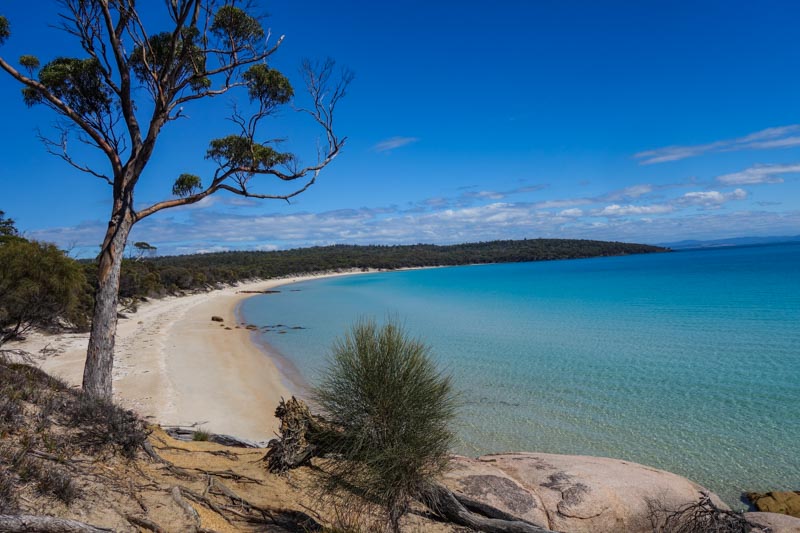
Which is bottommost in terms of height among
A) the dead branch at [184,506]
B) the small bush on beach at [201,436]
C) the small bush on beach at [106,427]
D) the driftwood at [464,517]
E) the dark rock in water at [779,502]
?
the dark rock in water at [779,502]

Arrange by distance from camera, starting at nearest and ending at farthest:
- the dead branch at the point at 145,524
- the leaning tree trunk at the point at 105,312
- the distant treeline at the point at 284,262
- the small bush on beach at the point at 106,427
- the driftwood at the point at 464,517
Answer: the dead branch at the point at 145,524
the driftwood at the point at 464,517
the small bush on beach at the point at 106,427
the leaning tree trunk at the point at 105,312
the distant treeline at the point at 284,262

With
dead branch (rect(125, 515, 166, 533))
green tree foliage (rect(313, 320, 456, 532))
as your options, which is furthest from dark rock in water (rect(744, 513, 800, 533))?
dead branch (rect(125, 515, 166, 533))

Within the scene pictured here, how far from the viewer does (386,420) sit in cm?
467

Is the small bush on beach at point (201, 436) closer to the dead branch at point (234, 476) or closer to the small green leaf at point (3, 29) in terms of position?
the dead branch at point (234, 476)

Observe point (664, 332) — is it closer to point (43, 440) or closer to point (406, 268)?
point (43, 440)

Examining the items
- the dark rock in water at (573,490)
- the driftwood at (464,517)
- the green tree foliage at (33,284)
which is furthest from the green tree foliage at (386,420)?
the green tree foliage at (33,284)

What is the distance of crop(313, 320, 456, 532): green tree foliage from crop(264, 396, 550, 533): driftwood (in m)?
0.28

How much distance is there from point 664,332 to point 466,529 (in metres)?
21.8

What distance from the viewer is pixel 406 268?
14325cm

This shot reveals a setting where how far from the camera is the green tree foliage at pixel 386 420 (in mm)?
4539

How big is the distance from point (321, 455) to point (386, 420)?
4.44 feet

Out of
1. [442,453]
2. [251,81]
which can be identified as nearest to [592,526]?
[442,453]

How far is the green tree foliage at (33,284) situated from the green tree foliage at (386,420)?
11371 millimetres

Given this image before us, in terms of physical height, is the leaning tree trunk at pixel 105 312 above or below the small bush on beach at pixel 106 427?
above
